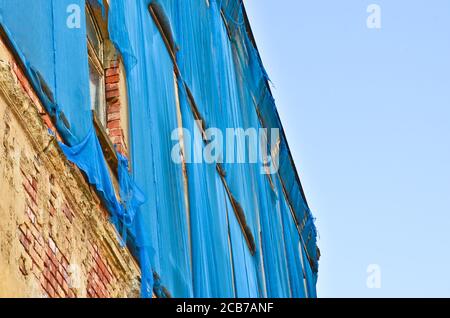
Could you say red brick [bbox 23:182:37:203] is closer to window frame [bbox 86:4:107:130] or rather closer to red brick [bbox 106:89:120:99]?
window frame [bbox 86:4:107:130]

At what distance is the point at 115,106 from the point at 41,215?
96.0 inches

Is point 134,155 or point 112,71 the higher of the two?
point 112,71

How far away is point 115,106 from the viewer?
8641 millimetres

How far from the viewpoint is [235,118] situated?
12859mm

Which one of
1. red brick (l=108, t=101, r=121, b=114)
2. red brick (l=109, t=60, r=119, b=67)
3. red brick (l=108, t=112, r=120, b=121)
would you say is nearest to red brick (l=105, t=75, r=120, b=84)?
red brick (l=109, t=60, r=119, b=67)

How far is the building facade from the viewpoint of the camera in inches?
248

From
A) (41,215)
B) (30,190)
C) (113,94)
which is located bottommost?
(41,215)

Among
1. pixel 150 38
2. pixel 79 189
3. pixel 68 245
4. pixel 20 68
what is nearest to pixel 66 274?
pixel 68 245

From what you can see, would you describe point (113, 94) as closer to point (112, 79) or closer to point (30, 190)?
point (112, 79)

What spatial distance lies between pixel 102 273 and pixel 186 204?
7.79 ft

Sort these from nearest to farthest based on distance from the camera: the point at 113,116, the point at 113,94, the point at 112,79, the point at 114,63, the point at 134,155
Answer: the point at 134,155, the point at 113,116, the point at 113,94, the point at 112,79, the point at 114,63

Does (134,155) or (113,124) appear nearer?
(134,155)

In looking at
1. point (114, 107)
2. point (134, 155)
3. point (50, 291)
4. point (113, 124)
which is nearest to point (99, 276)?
point (50, 291)
